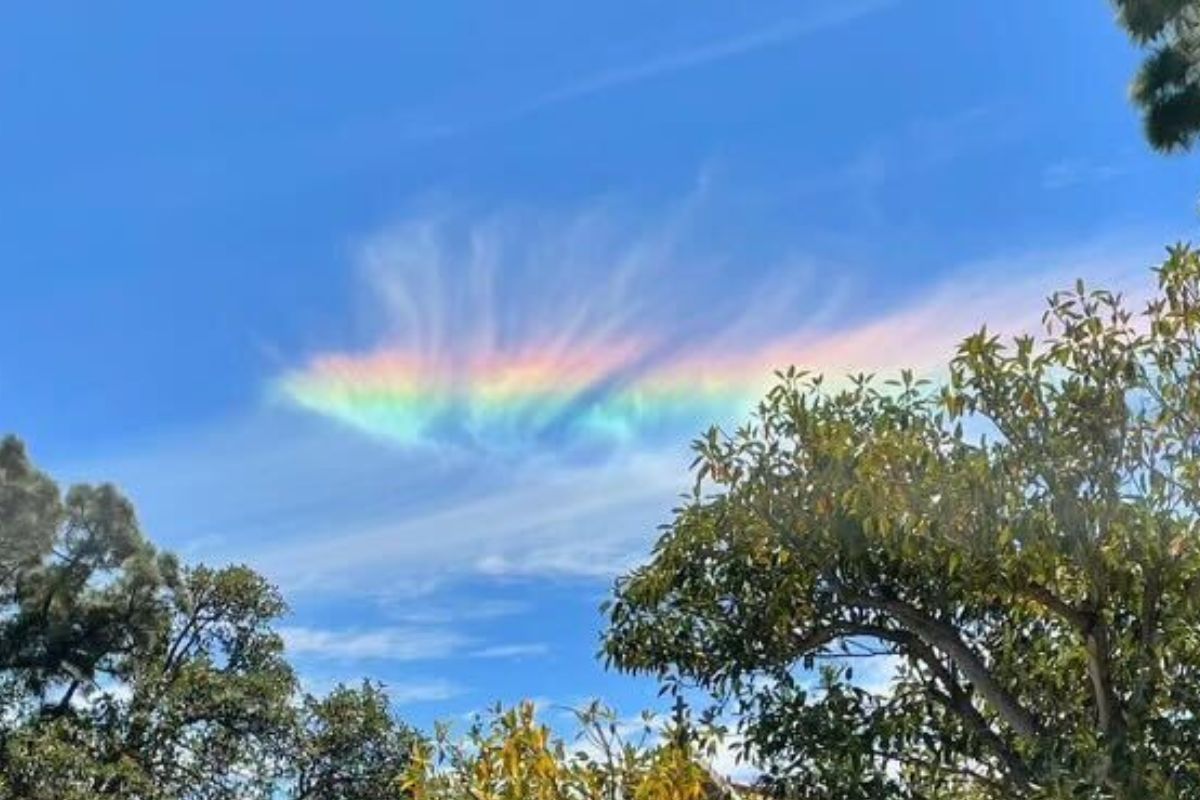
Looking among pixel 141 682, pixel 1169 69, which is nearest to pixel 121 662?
pixel 141 682

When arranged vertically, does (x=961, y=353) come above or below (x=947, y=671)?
above

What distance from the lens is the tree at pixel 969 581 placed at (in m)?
5.91

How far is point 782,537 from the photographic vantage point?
6.68 meters

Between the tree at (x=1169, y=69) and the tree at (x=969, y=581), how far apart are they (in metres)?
6.40

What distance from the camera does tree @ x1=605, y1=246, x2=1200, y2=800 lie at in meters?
5.91

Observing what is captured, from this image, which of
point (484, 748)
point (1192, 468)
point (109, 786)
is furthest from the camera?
point (109, 786)

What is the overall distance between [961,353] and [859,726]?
2.14m

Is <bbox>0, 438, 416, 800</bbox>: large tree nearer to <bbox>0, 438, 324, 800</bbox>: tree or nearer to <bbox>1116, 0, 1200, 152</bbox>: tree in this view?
<bbox>0, 438, 324, 800</bbox>: tree

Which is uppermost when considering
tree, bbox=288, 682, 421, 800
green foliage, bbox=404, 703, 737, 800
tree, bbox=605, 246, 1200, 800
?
tree, bbox=288, 682, 421, 800

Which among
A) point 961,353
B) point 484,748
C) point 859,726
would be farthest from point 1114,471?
point 484,748

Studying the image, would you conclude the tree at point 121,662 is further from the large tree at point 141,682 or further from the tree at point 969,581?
the tree at point 969,581

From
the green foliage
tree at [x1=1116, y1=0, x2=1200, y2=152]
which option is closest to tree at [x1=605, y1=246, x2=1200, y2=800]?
the green foliage

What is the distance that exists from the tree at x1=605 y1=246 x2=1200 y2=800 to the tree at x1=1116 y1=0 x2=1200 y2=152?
640 centimetres

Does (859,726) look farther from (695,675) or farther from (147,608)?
(147,608)
